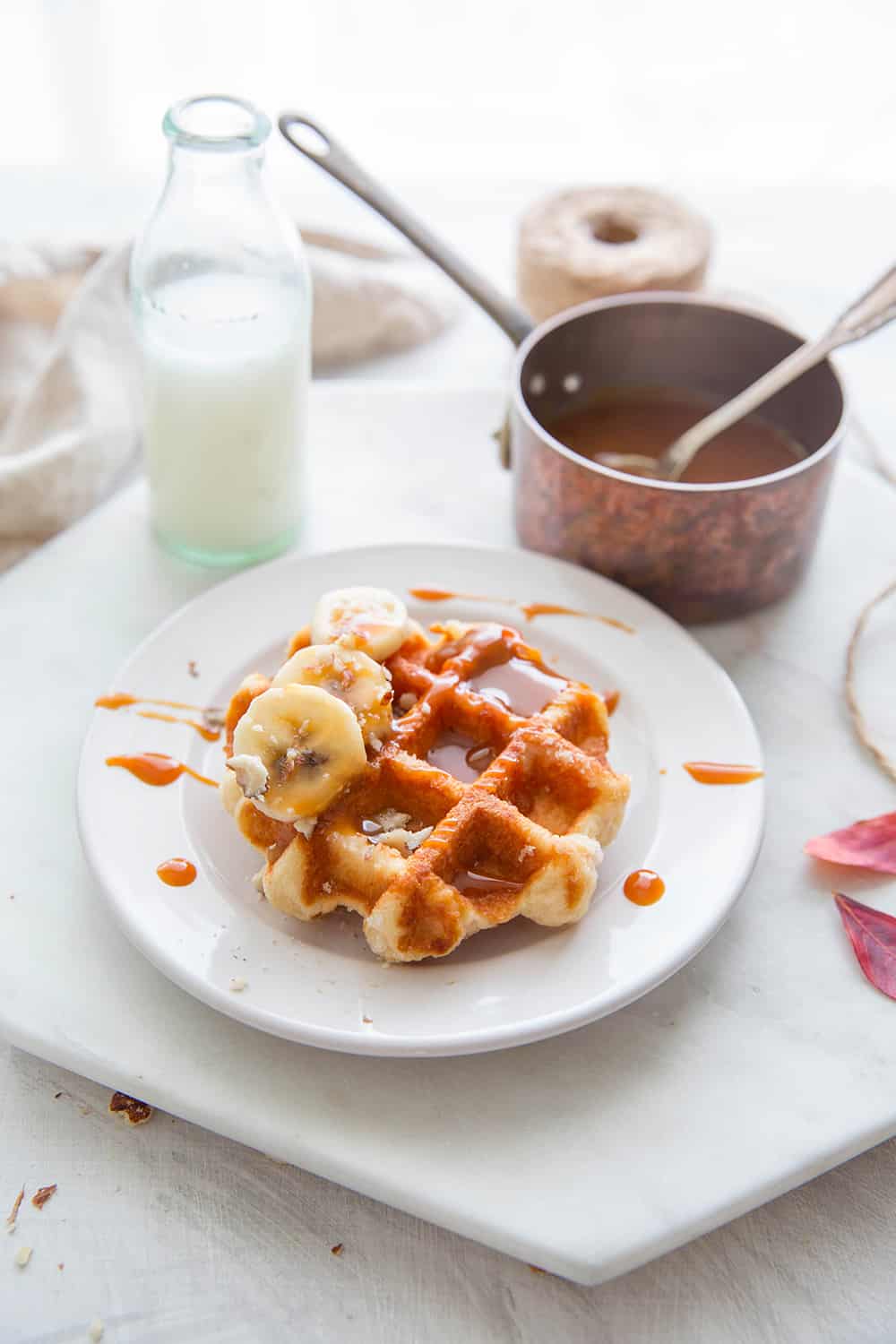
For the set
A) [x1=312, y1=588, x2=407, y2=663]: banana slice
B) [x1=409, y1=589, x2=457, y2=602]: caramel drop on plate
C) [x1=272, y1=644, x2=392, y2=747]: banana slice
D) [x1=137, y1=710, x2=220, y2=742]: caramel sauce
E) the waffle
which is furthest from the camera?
[x1=409, y1=589, x2=457, y2=602]: caramel drop on plate

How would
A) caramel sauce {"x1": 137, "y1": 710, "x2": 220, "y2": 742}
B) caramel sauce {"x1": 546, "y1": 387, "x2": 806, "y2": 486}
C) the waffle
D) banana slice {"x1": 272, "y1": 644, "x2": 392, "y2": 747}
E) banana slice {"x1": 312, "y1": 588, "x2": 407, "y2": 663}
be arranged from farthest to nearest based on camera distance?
1. caramel sauce {"x1": 546, "y1": 387, "x2": 806, "y2": 486}
2. caramel sauce {"x1": 137, "y1": 710, "x2": 220, "y2": 742}
3. banana slice {"x1": 312, "y1": 588, "x2": 407, "y2": 663}
4. banana slice {"x1": 272, "y1": 644, "x2": 392, "y2": 747}
5. the waffle

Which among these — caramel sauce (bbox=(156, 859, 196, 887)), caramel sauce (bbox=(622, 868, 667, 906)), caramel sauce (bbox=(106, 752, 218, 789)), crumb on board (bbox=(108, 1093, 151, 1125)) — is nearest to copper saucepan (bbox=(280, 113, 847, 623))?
caramel sauce (bbox=(622, 868, 667, 906))

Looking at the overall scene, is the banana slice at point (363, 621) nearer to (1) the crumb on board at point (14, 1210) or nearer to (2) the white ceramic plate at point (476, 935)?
(2) the white ceramic plate at point (476, 935)

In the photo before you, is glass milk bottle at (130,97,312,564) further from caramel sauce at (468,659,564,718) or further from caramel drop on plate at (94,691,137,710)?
caramel sauce at (468,659,564,718)

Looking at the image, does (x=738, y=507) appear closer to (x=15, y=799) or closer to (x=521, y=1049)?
(x=521, y=1049)

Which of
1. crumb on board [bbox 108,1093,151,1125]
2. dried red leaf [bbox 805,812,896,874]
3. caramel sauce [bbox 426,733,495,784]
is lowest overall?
crumb on board [bbox 108,1093,151,1125]

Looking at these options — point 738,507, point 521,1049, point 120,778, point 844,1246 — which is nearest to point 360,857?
point 521,1049

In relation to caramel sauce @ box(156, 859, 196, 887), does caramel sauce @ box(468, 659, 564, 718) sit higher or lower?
higher
